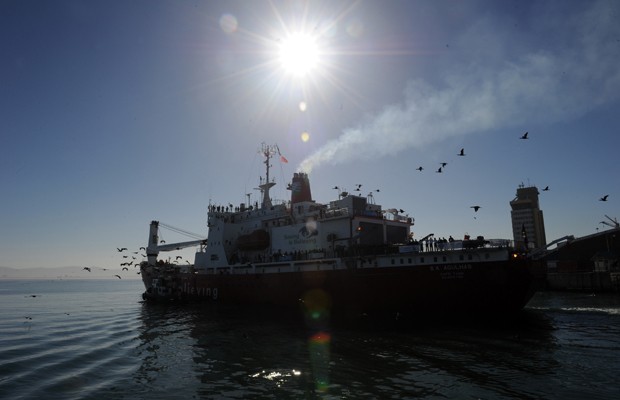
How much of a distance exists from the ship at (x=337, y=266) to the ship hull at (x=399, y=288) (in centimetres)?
7

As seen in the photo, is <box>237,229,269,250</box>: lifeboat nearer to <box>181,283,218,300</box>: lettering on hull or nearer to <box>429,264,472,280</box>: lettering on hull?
<box>181,283,218,300</box>: lettering on hull

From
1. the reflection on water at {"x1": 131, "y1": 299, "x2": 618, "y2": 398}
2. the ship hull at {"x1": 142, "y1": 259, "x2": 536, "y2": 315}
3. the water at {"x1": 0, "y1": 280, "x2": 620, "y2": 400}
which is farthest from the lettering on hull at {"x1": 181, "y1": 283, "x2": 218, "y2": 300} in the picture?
the reflection on water at {"x1": 131, "y1": 299, "x2": 618, "y2": 398}

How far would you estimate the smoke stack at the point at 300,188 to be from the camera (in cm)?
4709

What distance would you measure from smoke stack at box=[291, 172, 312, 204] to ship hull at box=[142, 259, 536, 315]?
10251mm

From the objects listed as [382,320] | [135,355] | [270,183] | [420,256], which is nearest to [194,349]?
[135,355]

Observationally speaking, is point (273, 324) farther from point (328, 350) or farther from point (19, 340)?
point (19, 340)

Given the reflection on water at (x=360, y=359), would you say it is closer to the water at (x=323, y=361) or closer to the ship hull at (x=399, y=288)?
the water at (x=323, y=361)

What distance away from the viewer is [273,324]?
31.1 meters

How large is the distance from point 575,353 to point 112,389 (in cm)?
2205

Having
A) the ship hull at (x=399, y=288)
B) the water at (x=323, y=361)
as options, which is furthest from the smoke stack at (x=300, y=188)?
the water at (x=323, y=361)

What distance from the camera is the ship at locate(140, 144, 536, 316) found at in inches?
1110

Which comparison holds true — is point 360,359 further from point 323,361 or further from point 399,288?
point 399,288

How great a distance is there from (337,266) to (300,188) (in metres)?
14.2

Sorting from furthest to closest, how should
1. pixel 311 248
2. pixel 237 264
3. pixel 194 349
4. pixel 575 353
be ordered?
pixel 237 264 < pixel 311 248 < pixel 194 349 < pixel 575 353
